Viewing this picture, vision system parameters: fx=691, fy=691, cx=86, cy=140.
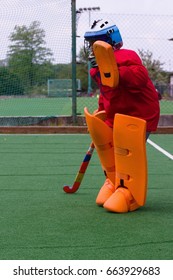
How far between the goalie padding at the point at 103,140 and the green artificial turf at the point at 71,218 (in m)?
0.33

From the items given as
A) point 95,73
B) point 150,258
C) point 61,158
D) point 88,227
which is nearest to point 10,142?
point 61,158

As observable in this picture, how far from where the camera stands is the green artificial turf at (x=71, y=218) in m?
4.06

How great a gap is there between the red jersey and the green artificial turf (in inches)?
29.6

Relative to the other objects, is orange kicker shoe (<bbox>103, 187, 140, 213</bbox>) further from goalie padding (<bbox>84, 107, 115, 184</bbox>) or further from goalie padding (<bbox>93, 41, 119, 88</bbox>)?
goalie padding (<bbox>93, 41, 119, 88</bbox>)

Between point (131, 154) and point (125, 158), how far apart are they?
68 millimetres

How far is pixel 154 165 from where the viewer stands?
7.95 meters

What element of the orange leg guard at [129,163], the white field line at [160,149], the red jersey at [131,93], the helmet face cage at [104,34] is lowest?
the white field line at [160,149]

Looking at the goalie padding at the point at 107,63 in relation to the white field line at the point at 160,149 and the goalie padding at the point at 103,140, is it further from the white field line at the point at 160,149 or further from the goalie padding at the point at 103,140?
the white field line at the point at 160,149

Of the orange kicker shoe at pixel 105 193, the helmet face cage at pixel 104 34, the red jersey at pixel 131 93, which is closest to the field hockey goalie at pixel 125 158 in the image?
the orange kicker shoe at pixel 105 193

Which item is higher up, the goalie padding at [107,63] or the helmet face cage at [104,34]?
the helmet face cage at [104,34]

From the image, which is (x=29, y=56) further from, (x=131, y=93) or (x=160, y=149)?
(x=131, y=93)

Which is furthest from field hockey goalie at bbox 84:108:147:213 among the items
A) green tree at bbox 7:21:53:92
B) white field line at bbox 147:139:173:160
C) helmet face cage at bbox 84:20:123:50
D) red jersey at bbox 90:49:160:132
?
green tree at bbox 7:21:53:92

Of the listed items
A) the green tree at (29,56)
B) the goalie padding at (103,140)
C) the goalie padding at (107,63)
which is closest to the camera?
the goalie padding at (107,63)

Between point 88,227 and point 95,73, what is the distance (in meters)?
1.32
